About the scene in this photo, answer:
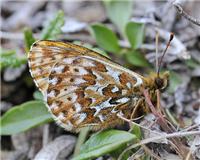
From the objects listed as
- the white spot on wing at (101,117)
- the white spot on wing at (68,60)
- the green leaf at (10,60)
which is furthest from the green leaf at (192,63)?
the green leaf at (10,60)

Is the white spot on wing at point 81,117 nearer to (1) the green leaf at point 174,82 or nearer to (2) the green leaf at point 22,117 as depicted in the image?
(2) the green leaf at point 22,117

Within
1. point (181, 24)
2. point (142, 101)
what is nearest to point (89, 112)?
point (142, 101)

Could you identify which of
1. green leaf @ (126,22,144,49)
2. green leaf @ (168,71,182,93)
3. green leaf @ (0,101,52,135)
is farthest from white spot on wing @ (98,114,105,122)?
green leaf @ (126,22,144,49)

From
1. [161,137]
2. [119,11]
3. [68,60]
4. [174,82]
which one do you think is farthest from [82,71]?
[119,11]

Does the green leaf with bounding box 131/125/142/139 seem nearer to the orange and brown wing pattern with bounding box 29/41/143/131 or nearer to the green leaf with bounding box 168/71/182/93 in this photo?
the orange and brown wing pattern with bounding box 29/41/143/131

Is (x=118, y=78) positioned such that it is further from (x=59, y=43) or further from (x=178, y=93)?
(x=178, y=93)

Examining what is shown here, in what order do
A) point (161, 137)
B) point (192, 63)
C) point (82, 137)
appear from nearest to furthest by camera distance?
point (161, 137), point (82, 137), point (192, 63)

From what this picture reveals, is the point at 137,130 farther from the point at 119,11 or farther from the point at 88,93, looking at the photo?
the point at 119,11
